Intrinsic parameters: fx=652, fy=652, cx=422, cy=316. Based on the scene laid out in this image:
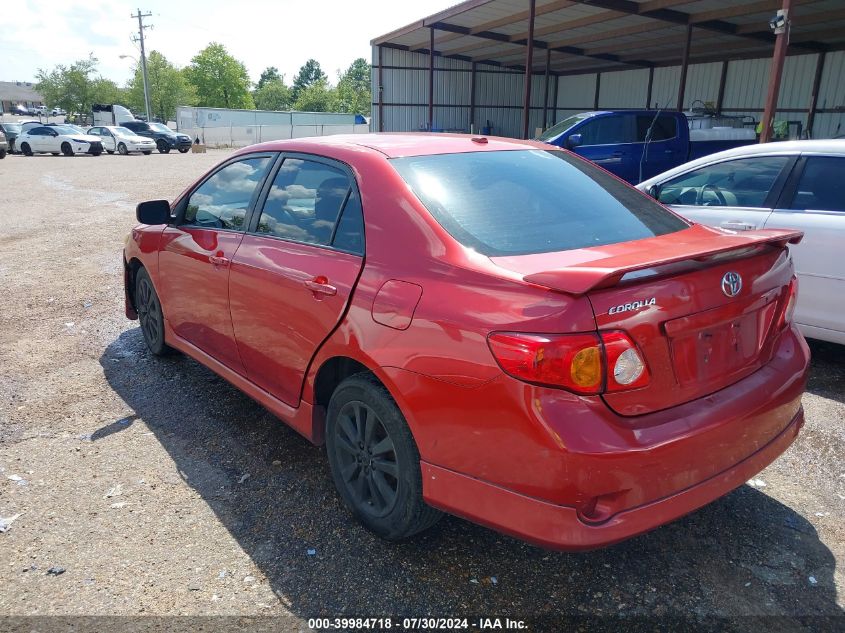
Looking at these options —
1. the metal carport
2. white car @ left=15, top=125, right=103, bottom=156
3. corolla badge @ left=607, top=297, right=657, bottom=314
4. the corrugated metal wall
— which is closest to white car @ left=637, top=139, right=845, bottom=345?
corolla badge @ left=607, top=297, right=657, bottom=314

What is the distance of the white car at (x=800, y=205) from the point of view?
4301 millimetres

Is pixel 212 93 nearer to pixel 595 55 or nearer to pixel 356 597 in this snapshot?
pixel 595 55

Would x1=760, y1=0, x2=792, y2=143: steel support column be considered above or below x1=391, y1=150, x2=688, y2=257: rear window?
above

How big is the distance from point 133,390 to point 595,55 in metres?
22.9

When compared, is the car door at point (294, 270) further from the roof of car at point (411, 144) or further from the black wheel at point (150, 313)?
the black wheel at point (150, 313)

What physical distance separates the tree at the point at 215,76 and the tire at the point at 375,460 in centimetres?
8984

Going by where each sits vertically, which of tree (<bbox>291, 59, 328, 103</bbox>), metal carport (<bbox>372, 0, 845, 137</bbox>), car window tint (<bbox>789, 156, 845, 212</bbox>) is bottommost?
car window tint (<bbox>789, 156, 845, 212</bbox>)

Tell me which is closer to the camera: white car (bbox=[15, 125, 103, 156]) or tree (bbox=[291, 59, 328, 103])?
white car (bbox=[15, 125, 103, 156])

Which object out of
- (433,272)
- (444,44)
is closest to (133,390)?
(433,272)

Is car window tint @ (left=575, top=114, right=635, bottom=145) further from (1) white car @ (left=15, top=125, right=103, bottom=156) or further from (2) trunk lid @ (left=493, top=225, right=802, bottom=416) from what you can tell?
(1) white car @ (left=15, top=125, right=103, bottom=156)

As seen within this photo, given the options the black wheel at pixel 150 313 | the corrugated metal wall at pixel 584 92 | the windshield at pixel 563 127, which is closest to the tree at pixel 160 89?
the corrugated metal wall at pixel 584 92

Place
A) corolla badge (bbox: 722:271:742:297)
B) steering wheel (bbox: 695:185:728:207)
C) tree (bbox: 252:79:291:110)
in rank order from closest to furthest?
corolla badge (bbox: 722:271:742:297) < steering wheel (bbox: 695:185:728:207) < tree (bbox: 252:79:291:110)

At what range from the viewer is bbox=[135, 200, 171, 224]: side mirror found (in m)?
4.14

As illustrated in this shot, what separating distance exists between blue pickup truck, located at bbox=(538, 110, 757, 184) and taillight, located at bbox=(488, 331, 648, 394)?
992 cm
